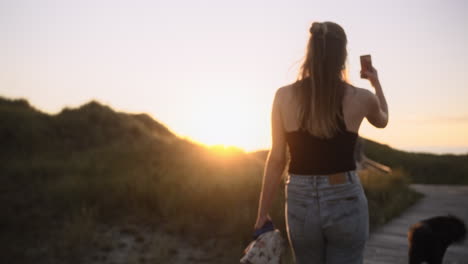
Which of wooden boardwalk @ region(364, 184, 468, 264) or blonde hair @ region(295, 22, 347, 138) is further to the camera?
wooden boardwalk @ region(364, 184, 468, 264)

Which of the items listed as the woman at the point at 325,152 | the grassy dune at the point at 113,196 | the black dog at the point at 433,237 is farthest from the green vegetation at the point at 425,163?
the woman at the point at 325,152

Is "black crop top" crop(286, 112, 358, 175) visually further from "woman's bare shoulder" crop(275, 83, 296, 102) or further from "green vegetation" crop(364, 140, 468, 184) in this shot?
"green vegetation" crop(364, 140, 468, 184)

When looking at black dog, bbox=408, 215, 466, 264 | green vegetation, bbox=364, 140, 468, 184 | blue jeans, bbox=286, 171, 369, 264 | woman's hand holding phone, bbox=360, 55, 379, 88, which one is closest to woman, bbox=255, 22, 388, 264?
blue jeans, bbox=286, 171, 369, 264

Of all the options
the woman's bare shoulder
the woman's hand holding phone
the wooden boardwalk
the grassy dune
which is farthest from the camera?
the grassy dune

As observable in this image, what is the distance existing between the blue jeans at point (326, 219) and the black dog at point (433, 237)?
1975 millimetres

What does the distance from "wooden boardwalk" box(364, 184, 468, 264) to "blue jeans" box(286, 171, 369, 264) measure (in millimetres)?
4406

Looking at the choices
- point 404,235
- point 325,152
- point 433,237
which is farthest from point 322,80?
point 404,235

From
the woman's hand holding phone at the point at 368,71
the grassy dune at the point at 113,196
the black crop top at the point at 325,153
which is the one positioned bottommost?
the grassy dune at the point at 113,196

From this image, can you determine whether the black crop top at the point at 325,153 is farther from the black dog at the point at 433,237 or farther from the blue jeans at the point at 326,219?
the black dog at the point at 433,237

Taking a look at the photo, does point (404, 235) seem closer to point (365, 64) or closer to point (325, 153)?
point (365, 64)

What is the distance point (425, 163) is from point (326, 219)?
2996cm

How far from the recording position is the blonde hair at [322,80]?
2254 mm

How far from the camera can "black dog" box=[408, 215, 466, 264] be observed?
13.2ft

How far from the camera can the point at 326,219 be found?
7.31ft
